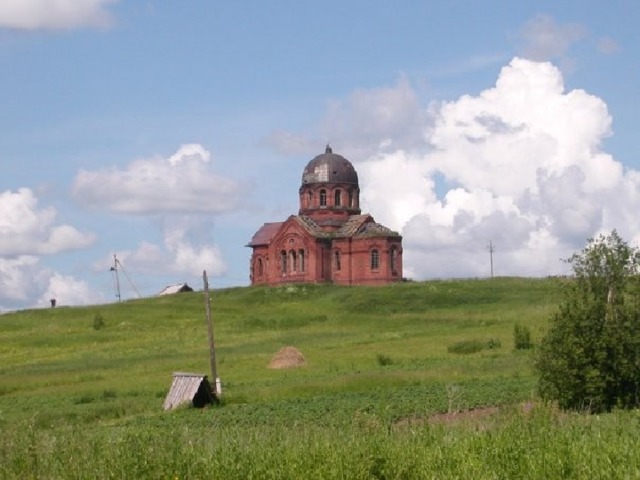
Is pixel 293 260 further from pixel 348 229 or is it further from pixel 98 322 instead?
pixel 98 322

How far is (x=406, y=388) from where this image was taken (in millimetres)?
31766

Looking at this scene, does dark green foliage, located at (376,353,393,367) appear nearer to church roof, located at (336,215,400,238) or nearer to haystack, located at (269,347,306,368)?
haystack, located at (269,347,306,368)

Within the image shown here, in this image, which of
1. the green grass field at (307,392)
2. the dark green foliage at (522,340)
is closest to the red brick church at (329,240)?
the green grass field at (307,392)

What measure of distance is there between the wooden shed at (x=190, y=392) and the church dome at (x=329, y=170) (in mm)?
59840

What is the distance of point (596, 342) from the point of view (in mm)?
24688

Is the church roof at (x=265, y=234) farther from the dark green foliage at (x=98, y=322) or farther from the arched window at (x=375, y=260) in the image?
the dark green foliage at (x=98, y=322)

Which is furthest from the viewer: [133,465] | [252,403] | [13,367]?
[13,367]

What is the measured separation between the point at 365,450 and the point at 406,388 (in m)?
20.1

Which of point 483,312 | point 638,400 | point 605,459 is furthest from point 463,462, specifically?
point 483,312

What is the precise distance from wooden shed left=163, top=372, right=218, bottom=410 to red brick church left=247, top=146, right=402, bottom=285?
55772mm

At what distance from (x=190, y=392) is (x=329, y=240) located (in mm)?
57935

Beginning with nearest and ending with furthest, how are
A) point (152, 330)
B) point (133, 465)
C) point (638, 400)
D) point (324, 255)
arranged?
point (133, 465), point (638, 400), point (152, 330), point (324, 255)

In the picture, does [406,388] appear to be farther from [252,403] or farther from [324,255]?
[324,255]

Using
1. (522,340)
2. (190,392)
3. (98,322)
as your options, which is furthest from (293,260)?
(190,392)
